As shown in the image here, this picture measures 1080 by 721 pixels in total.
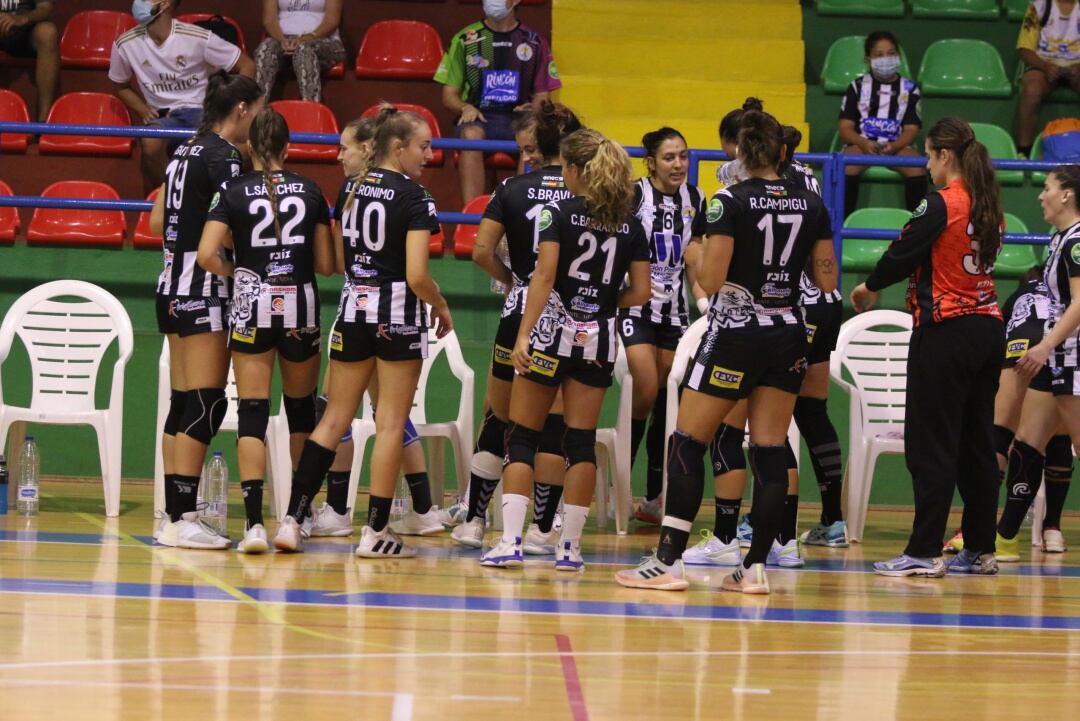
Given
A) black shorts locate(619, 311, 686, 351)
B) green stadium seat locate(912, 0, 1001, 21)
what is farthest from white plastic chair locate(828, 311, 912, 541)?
green stadium seat locate(912, 0, 1001, 21)

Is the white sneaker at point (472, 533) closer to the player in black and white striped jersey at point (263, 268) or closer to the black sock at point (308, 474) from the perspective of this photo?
the black sock at point (308, 474)

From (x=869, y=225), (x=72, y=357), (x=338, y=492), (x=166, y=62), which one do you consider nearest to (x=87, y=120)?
(x=166, y=62)

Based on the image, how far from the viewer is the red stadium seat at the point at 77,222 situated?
31.4ft

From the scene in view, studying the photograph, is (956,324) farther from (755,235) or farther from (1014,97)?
(1014,97)

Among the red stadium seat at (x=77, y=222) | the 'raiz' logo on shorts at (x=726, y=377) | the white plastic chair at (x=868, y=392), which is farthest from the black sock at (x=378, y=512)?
the red stadium seat at (x=77, y=222)

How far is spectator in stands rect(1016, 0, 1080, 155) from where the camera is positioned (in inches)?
444

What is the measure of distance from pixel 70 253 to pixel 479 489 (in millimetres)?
3808

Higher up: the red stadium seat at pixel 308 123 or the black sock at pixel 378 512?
the red stadium seat at pixel 308 123

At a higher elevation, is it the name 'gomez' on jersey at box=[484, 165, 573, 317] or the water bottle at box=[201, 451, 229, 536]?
the name 'gomez' on jersey at box=[484, 165, 573, 317]

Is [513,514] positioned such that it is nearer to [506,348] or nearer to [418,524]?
[506,348]

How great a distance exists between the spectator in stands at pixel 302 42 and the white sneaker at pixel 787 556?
208 inches

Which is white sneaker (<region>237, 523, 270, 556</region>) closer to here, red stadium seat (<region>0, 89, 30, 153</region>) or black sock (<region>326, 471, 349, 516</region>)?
black sock (<region>326, 471, 349, 516</region>)

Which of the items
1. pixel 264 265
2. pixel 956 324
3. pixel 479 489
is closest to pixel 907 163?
pixel 956 324

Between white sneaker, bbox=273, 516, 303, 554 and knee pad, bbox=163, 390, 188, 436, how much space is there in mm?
726
